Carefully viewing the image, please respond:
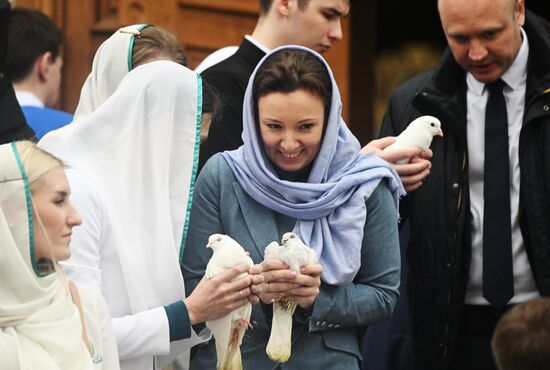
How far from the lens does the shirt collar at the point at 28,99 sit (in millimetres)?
6686

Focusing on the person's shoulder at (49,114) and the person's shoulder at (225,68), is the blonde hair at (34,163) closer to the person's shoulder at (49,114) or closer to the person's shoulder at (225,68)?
the person's shoulder at (225,68)

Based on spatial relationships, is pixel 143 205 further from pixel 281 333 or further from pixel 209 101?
pixel 281 333

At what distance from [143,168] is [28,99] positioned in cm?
236

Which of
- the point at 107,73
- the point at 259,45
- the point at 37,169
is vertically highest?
the point at 259,45

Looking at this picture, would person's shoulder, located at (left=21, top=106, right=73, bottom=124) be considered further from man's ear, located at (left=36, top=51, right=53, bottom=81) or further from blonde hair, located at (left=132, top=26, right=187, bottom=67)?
blonde hair, located at (left=132, top=26, right=187, bottom=67)

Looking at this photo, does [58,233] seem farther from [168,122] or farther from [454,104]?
[454,104]

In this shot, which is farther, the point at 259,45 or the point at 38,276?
the point at 259,45

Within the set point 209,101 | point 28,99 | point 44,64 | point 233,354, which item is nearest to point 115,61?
point 209,101

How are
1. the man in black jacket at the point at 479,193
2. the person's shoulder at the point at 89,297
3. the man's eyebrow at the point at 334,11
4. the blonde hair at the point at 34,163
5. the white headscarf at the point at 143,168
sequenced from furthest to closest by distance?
the man's eyebrow at the point at 334,11, the man in black jacket at the point at 479,193, the white headscarf at the point at 143,168, the person's shoulder at the point at 89,297, the blonde hair at the point at 34,163

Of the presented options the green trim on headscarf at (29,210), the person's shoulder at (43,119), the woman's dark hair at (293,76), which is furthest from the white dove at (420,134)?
the person's shoulder at (43,119)

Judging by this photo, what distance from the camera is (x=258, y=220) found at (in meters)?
4.57

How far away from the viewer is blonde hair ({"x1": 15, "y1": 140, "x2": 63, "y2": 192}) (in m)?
4.02

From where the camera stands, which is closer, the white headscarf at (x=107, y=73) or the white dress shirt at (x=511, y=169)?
the white headscarf at (x=107, y=73)

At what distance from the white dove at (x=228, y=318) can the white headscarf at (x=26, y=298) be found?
52 centimetres
